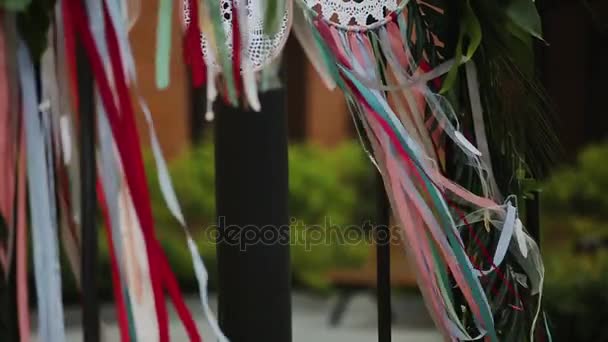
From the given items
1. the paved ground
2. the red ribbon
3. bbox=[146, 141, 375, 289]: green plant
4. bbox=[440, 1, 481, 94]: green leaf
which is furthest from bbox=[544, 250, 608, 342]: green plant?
the red ribbon

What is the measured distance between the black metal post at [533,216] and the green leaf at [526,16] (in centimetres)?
26

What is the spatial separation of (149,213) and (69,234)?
14cm

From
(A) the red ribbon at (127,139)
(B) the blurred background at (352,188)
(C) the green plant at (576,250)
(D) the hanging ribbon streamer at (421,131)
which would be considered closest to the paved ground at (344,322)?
(B) the blurred background at (352,188)

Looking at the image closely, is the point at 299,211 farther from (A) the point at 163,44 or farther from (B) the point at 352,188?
(A) the point at 163,44

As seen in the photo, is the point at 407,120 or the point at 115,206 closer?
the point at 115,206

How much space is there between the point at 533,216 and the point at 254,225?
398 mm

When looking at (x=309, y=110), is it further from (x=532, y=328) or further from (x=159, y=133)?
(x=532, y=328)

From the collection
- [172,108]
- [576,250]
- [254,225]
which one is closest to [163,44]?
[254,225]

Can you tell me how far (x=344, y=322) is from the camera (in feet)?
14.9

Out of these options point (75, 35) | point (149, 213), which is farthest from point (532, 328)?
point (75, 35)

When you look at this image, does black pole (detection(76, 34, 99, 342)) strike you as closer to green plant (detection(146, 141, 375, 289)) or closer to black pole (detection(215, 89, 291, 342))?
black pole (detection(215, 89, 291, 342))

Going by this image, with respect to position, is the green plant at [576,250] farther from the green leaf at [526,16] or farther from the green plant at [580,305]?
the green leaf at [526,16]

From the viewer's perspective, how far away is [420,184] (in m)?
1.13

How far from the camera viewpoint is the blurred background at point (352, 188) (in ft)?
12.2
